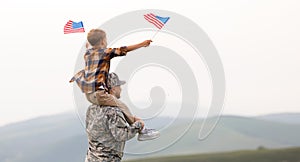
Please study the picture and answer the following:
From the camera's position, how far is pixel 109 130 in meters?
9.19

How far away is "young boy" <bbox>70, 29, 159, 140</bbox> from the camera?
8906 millimetres

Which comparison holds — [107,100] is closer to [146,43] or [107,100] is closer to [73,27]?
[146,43]

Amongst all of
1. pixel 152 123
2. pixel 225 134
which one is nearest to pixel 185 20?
pixel 152 123

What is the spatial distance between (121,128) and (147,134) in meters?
0.42

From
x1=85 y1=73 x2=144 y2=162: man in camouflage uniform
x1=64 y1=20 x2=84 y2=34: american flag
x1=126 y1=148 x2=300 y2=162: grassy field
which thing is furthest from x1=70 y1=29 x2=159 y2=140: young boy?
x1=126 y1=148 x2=300 y2=162: grassy field

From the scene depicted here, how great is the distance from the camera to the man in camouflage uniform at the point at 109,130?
902 cm

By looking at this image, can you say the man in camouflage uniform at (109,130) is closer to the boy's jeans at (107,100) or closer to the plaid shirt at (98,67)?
the boy's jeans at (107,100)

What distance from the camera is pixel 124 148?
374 inches

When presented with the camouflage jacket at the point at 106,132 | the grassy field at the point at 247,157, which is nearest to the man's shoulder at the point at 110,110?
the camouflage jacket at the point at 106,132

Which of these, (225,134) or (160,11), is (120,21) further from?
(225,134)

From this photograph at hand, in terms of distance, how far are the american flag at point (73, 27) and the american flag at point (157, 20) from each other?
1189mm

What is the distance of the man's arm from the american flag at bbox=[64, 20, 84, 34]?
1.92 metres

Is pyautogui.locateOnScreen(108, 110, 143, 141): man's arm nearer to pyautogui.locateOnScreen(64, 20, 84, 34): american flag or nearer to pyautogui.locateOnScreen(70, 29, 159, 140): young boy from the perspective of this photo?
pyautogui.locateOnScreen(70, 29, 159, 140): young boy

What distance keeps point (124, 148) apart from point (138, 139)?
0.51 m
